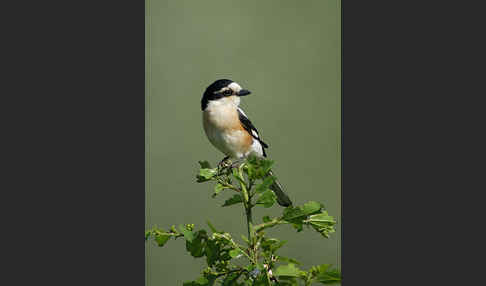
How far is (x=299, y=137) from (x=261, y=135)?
0.20 meters

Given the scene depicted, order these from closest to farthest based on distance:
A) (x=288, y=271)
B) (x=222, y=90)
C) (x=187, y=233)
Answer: (x=288, y=271) < (x=187, y=233) < (x=222, y=90)

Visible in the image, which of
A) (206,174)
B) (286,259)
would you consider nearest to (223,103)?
(206,174)

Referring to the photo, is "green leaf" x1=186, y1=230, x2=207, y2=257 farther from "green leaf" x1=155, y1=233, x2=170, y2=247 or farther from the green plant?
"green leaf" x1=155, y1=233, x2=170, y2=247

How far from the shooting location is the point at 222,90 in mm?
3264

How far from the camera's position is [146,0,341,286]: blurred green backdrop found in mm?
3363

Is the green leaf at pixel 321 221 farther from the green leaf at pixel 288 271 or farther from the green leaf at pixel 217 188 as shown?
the green leaf at pixel 217 188

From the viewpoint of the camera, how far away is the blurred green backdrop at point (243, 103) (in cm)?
336

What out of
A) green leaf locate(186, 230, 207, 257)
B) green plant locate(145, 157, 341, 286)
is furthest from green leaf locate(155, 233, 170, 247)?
green leaf locate(186, 230, 207, 257)

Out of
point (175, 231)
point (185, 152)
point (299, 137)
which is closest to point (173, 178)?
point (185, 152)

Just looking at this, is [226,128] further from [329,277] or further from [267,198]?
[329,277]

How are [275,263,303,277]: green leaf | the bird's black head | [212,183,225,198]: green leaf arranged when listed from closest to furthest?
[275,263,303,277]: green leaf < [212,183,225,198]: green leaf < the bird's black head

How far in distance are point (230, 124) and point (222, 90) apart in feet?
0.53

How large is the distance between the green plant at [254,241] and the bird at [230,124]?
177 millimetres

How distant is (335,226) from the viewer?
3.31 m
